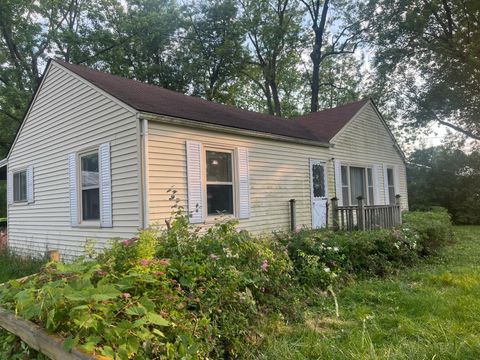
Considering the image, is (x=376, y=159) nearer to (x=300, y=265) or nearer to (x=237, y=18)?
(x=300, y=265)

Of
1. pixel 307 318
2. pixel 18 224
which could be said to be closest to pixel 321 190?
pixel 307 318

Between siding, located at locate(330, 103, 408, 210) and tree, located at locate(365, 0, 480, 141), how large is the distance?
20.8 ft

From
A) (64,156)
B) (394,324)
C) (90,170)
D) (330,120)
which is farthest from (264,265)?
(330,120)

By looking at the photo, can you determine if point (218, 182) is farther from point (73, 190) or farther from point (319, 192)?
point (319, 192)

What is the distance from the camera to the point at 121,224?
6.79 metres

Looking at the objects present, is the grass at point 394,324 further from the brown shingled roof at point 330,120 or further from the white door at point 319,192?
the brown shingled roof at point 330,120

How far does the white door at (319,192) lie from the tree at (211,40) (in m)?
15.8

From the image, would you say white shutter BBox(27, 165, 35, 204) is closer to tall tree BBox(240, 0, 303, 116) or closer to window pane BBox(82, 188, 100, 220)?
window pane BBox(82, 188, 100, 220)

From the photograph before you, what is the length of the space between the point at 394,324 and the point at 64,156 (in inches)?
300

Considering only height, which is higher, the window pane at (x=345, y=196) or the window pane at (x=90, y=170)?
the window pane at (x=90, y=170)

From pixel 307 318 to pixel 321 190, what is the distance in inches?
269

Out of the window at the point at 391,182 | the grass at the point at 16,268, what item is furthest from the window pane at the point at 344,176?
the grass at the point at 16,268

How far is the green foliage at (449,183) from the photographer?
16.7 meters

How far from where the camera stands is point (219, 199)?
7820mm
